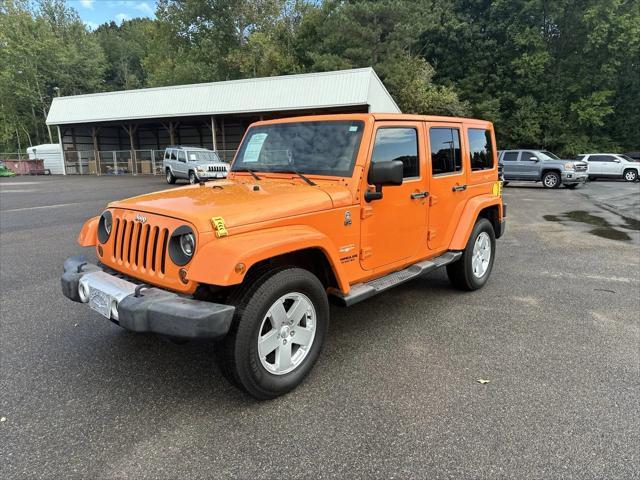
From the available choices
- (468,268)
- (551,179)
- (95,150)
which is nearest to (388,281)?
(468,268)

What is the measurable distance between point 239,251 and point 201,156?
21.6 meters

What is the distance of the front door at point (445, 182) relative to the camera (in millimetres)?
4402

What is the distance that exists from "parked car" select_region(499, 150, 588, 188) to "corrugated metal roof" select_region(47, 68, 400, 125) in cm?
739

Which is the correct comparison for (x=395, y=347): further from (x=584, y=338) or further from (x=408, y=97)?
(x=408, y=97)

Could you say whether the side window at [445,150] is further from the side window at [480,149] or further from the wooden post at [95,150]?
the wooden post at [95,150]

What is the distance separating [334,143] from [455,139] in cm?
177

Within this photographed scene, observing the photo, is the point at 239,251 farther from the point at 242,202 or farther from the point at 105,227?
the point at 105,227

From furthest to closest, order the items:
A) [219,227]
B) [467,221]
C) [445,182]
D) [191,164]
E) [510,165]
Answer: [191,164], [510,165], [467,221], [445,182], [219,227]

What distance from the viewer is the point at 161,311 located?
2.49m

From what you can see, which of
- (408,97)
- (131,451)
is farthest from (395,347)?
(408,97)

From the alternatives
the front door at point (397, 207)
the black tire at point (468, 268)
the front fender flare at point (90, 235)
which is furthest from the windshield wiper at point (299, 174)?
the black tire at point (468, 268)

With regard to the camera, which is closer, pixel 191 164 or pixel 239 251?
pixel 239 251

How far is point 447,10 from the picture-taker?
119 feet

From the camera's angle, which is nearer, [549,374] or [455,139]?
[549,374]
